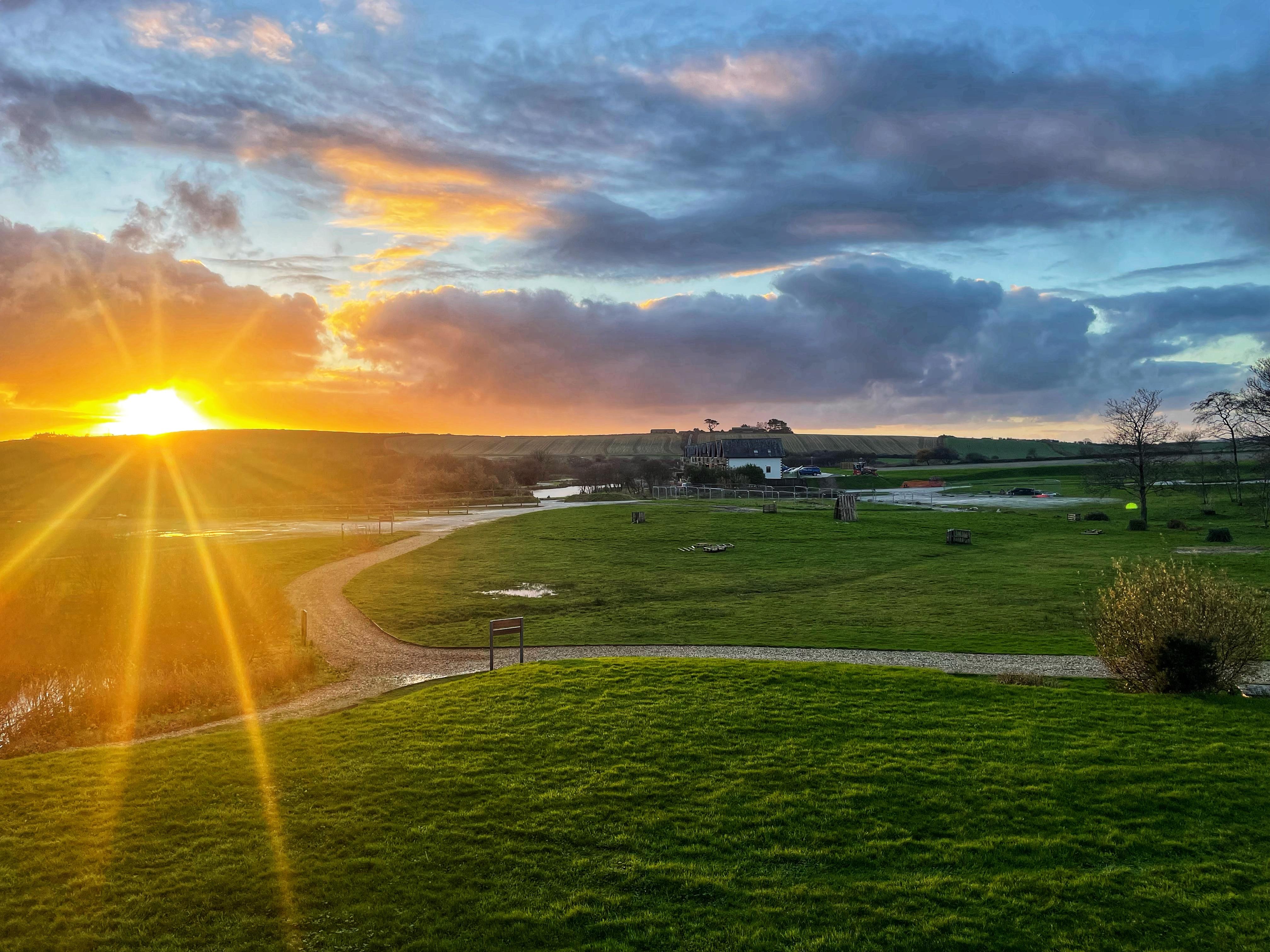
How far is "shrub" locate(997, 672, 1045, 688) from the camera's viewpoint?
16.5 m

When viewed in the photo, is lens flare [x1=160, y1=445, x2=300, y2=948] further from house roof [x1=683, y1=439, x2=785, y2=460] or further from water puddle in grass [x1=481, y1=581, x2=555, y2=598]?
house roof [x1=683, y1=439, x2=785, y2=460]

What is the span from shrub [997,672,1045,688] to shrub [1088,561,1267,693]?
1448mm

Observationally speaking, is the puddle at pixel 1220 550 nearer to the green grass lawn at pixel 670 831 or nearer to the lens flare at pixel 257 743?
the green grass lawn at pixel 670 831

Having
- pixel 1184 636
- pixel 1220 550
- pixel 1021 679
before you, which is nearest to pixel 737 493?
pixel 1220 550

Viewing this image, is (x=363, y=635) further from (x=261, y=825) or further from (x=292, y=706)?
(x=261, y=825)

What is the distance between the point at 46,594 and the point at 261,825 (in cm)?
2462

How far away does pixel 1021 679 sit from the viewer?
55.0 ft

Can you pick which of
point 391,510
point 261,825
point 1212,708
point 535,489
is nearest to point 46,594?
point 261,825

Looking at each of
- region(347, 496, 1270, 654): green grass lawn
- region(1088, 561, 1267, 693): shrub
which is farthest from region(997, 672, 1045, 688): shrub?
region(347, 496, 1270, 654): green grass lawn

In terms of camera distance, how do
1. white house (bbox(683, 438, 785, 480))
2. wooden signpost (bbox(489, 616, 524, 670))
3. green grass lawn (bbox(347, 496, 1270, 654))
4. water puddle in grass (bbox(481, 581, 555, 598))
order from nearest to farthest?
wooden signpost (bbox(489, 616, 524, 670)) → green grass lawn (bbox(347, 496, 1270, 654)) → water puddle in grass (bbox(481, 581, 555, 598)) → white house (bbox(683, 438, 785, 480))

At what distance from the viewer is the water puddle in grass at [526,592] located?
3064 cm

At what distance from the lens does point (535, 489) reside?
107750 millimetres

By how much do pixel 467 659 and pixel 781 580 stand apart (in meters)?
16.0

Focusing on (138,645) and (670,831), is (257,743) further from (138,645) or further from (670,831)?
(138,645)
